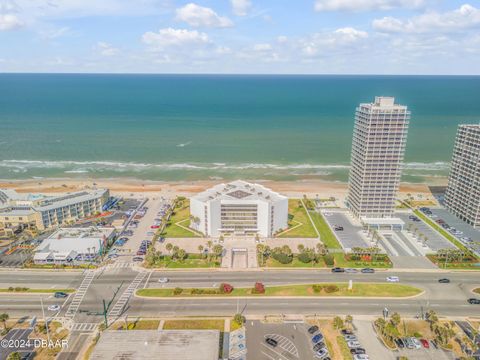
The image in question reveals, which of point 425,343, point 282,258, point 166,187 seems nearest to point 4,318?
point 282,258

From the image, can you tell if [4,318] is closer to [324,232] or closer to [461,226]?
[324,232]

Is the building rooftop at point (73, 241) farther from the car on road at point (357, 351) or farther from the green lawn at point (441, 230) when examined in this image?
the green lawn at point (441, 230)

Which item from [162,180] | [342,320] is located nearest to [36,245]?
[162,180]

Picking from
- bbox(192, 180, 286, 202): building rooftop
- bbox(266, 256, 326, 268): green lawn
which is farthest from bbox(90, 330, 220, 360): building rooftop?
bbox(192, 180, 286, 202): building rooftop

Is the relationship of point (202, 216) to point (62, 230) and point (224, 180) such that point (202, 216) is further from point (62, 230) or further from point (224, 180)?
point (224, 180)

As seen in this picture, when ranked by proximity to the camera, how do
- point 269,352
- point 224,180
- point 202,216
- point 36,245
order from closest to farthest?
1. point 269,352
2. point 36,245
3. point 202,216
4. point 224,180

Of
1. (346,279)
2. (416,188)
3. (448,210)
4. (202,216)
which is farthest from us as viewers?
(416,188)
